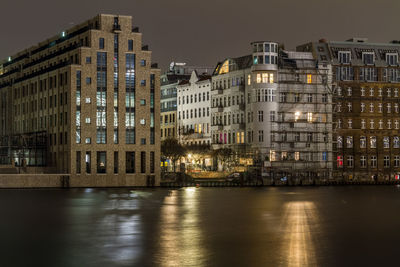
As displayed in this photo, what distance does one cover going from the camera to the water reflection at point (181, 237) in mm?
37688

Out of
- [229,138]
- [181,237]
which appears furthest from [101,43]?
[181,237]

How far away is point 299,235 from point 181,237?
7.45 metres

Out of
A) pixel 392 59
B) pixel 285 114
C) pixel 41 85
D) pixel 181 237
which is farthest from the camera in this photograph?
pixel 392 59

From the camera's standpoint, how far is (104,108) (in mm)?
120688

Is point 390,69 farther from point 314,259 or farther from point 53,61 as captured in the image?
point 314,259

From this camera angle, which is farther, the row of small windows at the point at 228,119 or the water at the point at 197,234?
the row of small windows at the point at 228,119

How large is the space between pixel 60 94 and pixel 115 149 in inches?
534

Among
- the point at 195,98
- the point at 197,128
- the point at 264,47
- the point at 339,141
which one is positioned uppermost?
the point at 264,47

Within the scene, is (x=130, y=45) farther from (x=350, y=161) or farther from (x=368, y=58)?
(x=368, y=58)

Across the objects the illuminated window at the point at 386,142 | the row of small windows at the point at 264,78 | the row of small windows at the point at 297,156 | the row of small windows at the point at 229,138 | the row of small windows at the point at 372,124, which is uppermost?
the row of small windows at the point at 264,78

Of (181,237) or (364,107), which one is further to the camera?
(364,107)

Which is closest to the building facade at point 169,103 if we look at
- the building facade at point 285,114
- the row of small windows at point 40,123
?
the building facade at point 285,114

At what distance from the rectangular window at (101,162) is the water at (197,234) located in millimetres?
41170

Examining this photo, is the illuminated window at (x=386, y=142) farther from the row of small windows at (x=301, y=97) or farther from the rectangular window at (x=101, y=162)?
the rectangular window at (x=101, y=162)
